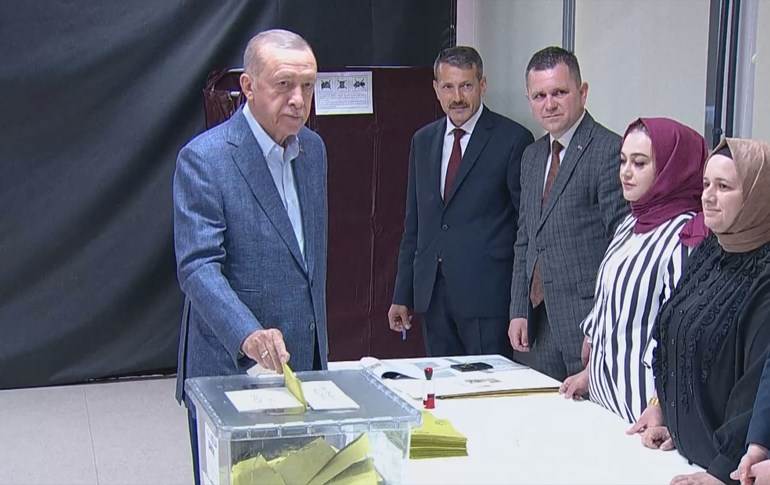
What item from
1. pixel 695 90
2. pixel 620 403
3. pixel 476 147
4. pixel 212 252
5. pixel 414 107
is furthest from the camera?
pixel 414 107

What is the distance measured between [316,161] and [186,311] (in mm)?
478

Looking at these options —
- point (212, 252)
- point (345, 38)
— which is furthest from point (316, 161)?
point (345, 38)

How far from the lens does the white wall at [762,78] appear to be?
2504 millimetres

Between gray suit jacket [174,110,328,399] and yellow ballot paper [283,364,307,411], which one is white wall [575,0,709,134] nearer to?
gray suit jacket [174,110,328,399]

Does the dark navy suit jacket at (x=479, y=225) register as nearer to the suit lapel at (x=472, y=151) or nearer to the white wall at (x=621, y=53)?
the suit lapel at (x=472, y=151)

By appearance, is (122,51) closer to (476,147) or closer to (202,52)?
(202,52)

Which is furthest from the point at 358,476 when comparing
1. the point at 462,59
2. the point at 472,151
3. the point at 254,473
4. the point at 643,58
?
the point at 643,58

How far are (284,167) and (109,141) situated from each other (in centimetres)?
288

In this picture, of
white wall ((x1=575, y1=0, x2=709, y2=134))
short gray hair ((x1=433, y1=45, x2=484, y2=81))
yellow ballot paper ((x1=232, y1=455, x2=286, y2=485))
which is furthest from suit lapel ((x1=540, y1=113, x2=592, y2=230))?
yellow ballot paper ((x1=232, y1=455, x2=286, y2=485))

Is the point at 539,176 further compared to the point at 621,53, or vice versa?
the point at 621,53

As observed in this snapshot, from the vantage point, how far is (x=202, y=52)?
4762mm

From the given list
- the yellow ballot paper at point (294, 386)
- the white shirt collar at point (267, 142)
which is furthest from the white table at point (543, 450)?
the white shirt collar at point (267, 142)

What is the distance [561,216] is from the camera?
2729mm

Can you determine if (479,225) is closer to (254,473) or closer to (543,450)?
(543,450)
